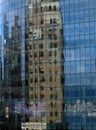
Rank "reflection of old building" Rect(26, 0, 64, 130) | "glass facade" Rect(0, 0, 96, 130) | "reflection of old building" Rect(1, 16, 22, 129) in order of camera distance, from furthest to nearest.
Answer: "reflection of old building" Rect(1, 16, 22, 129)
"reflection of old building" Rect(26, 0, 64, 130)
"glass facade" Rect(0, 0, 96, 130)

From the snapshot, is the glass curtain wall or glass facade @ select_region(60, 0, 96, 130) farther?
the glass curtain wall

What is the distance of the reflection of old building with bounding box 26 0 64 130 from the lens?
8300 centimetres

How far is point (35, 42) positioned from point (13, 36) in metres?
5.61

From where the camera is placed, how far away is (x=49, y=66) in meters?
84.2

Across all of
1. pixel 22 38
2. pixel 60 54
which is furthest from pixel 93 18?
pixel 22 38

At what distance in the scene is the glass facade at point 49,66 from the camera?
81188 millimetres

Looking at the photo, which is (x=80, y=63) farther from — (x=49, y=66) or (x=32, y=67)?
(x=32, y=67)

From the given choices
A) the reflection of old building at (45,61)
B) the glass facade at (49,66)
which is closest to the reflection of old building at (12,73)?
the glass facade at (49,66)

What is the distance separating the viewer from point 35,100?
84.8 m

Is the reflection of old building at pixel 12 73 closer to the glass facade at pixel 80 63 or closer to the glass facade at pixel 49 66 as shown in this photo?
the glass facade at pixel 49 66

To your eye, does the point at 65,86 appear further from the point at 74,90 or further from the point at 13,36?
the point at 13,36

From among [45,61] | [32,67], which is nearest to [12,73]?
[32,67]

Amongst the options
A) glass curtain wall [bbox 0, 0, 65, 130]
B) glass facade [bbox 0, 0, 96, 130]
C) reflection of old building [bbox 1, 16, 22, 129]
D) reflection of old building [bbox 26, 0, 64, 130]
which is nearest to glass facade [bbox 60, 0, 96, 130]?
glass facade [bbox 0, 0, 96, 130]

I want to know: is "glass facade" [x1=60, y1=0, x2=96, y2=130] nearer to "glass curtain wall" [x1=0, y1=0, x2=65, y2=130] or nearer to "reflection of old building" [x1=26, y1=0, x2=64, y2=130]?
"glass curtain wall" [x1=0, y1=0, x2=65, y2=130]
